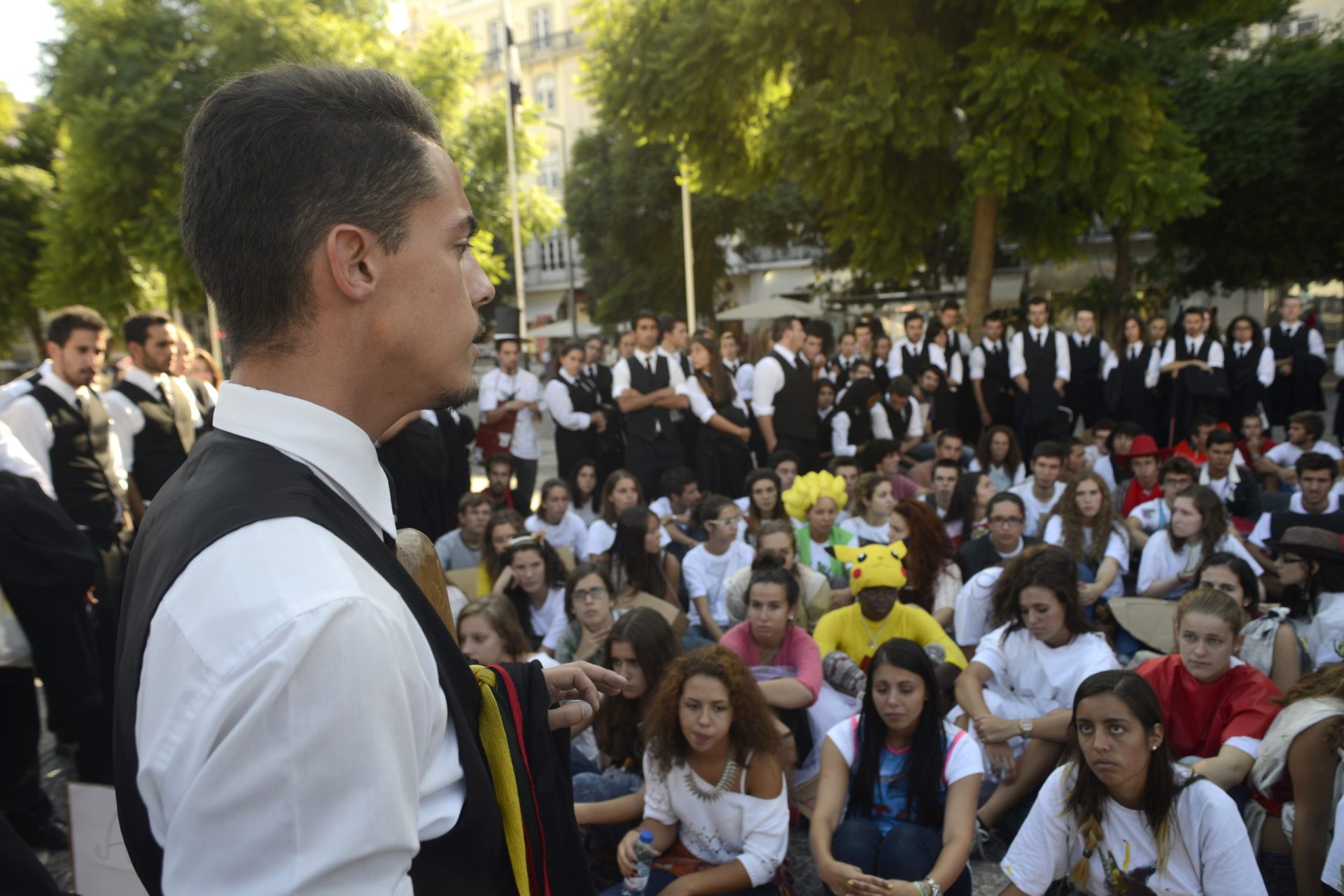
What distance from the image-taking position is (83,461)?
4898 mm

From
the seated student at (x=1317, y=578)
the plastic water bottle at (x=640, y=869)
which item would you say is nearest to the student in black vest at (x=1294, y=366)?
the seated student at (x=1317, y=578)

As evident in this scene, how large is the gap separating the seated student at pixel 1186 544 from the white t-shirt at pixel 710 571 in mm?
2274

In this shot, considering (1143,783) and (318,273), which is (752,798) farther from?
(318,273)

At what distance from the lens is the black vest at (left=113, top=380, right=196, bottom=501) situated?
5762 millimetres

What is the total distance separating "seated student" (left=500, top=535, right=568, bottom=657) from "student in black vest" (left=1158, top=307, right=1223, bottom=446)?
23.1 ft

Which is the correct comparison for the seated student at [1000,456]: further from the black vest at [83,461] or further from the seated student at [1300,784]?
the black vest at [83,461]

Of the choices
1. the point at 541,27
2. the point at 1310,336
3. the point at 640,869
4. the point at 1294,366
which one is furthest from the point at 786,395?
the point at 541,27

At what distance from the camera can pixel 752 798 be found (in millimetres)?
3498

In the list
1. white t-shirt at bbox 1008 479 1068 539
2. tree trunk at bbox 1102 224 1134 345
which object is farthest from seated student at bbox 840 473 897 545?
tree trunk at bbox 1102 224 1134 345

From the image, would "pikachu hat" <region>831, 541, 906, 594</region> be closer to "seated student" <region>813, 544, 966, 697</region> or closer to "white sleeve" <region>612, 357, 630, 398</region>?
"seated student" <region>813, 544, 966, 697</region>

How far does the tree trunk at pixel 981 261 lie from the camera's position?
1114cm

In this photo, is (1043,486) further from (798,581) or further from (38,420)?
(38,420)

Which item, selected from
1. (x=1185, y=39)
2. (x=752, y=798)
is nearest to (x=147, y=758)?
(x=752, y=798)

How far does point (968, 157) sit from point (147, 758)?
9965mm
